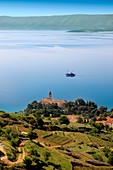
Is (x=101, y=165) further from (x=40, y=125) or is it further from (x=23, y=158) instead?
(x=40, y=125)

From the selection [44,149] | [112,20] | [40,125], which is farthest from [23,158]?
[112,20]

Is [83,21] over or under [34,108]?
over

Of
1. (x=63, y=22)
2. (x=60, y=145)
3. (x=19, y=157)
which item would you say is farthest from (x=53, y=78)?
(x=63, y=22)

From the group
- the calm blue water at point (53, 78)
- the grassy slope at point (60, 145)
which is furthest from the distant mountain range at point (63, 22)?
the grassy slope at point (60, 145)

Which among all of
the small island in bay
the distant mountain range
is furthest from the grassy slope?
the distant mountain range

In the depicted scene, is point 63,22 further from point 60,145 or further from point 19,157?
point 19,157

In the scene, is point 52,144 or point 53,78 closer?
point 52,144

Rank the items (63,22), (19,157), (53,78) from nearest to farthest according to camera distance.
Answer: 1. (19,157)
2. (53,78)
3. (63,22)
